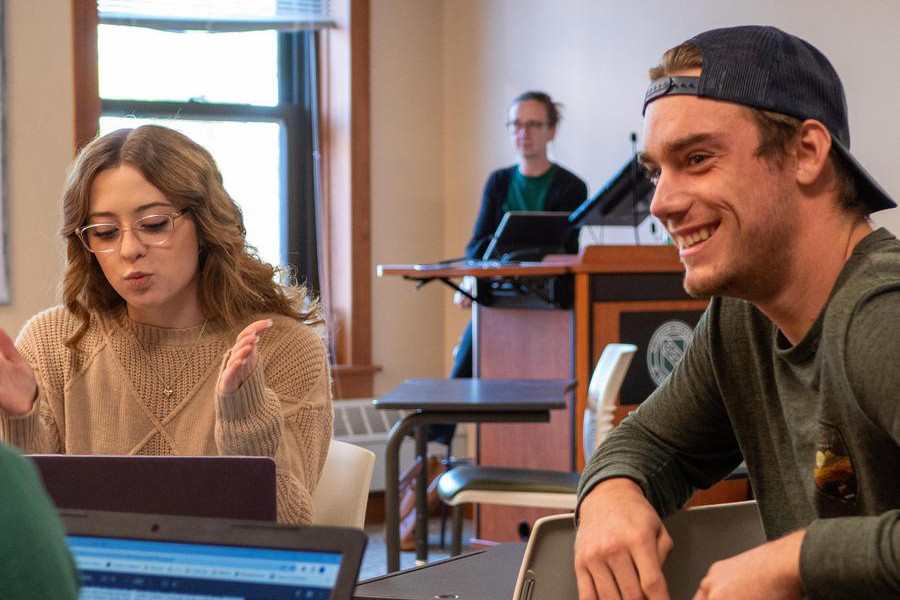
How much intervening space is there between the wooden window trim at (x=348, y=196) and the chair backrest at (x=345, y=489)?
3.46 m

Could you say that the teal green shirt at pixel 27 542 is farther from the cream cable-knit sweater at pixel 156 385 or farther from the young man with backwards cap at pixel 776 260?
the cream cable-knit sweater at pixel 156 385

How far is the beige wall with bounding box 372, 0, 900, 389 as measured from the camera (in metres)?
4.43

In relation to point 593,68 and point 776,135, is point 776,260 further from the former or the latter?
point 593,68

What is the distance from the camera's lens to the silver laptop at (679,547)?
3.39ft

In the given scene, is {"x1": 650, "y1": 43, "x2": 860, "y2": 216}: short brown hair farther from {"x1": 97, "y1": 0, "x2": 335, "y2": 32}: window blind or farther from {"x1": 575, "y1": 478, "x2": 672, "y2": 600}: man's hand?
{"x1": 97, "y1": 0, "x2": 335, "y2": 32}: window blind

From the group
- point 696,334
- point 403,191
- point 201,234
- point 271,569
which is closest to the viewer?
point 271,569

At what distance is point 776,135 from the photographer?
1043mm

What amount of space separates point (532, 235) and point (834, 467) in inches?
124

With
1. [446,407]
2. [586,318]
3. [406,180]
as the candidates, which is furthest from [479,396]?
[406,180]

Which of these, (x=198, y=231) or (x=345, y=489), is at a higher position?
(x=198, y=231)

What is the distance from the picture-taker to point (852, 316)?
932 mm

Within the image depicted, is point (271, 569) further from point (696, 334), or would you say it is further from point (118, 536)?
point (696, 334)

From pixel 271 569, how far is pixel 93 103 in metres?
3.98

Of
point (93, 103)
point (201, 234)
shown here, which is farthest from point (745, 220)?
point (93, 103)
